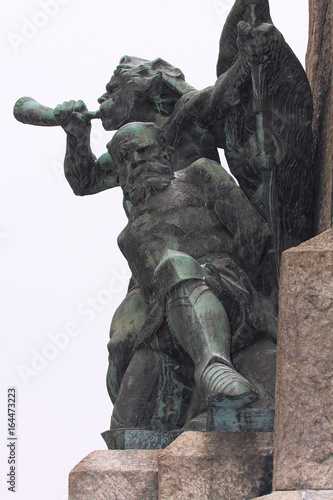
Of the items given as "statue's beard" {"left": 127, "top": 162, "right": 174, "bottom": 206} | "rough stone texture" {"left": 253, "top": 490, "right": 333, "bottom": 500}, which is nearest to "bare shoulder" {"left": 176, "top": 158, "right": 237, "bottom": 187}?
"statue's beard" {"left": 127, "top": 162, "right": 174, "bottom": 206}

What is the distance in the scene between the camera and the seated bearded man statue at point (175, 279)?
12.4ft

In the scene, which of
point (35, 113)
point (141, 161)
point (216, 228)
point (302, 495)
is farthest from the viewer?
point (35, 113)

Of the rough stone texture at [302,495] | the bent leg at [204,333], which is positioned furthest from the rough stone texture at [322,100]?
the rough stone texture at [302,495]

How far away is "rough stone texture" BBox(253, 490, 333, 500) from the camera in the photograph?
2.58 m

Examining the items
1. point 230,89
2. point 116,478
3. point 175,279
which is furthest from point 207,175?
point 116,478

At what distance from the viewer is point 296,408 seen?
2.77 meters

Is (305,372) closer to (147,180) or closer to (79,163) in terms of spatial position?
(147,180)

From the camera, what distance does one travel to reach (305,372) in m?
2.78

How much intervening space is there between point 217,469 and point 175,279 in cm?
90

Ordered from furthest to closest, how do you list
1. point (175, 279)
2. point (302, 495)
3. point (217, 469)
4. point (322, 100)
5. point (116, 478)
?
point (322, 100) < point (175, 279) < point (116, 478) < point (217, 469) < point (302, 495)

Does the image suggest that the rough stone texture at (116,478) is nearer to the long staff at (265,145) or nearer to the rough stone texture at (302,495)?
the rough stone texture at (302,495)

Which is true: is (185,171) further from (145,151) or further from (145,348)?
(145,348)

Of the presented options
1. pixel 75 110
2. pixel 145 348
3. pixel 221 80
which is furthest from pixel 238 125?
pixel 145 348

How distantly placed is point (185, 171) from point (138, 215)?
34cm
